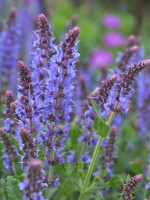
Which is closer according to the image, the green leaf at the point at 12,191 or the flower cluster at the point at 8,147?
the green leaf at the point at 12,191

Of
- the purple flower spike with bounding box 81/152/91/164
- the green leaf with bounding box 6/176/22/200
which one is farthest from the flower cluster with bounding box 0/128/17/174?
the purple flower spike with bounding box 81/152/91/164

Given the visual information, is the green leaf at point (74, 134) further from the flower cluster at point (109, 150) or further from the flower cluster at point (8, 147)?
the flower cluster at point (8, 147)

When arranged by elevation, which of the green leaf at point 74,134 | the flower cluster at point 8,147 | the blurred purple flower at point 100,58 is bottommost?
the flower cluster at point 8,147

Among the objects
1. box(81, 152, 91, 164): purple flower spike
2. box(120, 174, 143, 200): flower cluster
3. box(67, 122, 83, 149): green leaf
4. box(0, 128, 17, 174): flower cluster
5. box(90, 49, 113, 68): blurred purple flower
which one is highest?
box(90, 49, 113, 68): blurred purple flower

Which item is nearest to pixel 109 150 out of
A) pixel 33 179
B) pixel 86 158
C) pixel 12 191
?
pixel 86 158

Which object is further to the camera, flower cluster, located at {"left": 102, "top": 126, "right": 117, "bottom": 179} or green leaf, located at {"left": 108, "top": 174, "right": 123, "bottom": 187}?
flower cluster, located at {"left": 102, "top": 126, "right": 117, "bottom": 179}

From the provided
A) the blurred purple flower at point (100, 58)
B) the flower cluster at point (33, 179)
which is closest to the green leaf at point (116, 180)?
the flower cluster at point (33, 179)

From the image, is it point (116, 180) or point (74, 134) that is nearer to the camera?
point (116, 180)

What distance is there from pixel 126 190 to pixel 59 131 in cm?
47

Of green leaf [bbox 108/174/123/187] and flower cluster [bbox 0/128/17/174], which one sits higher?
flower cluster [bbox 0/128/17/174]

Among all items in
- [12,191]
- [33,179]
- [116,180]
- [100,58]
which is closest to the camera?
[33,179]

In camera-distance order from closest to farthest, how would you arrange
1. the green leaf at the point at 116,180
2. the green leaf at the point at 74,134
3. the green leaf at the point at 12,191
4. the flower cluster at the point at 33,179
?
the flower cluster at the point at 33,179 < the green leaf at the point at 12,191 < the green leaf at the point at 116,180 < the green leaf at the point at 74,134

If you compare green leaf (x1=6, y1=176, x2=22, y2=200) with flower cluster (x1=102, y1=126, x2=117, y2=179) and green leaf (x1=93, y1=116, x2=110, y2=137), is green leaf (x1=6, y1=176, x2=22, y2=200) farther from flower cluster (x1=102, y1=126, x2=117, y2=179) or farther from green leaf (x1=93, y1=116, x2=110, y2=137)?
flower cluster (x1=102, y1=126, x2=117, y2=179)

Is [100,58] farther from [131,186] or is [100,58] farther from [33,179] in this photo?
[33,179]
